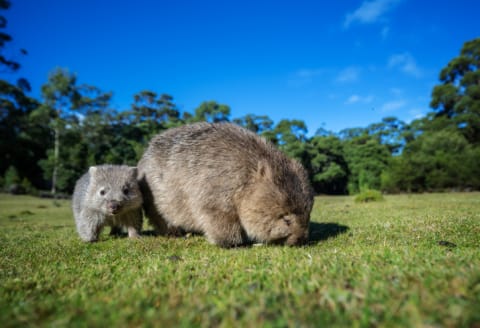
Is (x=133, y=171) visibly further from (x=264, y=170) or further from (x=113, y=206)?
(x=264, y=170)

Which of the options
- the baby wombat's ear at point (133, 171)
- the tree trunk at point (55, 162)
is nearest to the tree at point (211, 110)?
the tree trunk at point (55, 162)

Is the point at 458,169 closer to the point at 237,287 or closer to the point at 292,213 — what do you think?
the point at 292,213

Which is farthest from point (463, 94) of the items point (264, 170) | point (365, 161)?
point (264, 170)

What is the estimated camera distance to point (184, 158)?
5926 millimetres

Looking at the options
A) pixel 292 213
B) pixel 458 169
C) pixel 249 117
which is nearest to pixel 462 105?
pixel 458 169

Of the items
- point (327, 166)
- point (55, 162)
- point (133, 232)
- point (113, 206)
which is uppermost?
point (327, 166)

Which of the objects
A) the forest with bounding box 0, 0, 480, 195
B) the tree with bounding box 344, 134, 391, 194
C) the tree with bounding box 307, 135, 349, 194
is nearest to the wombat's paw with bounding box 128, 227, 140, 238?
the forest with bounding box 0, 0, 480, 195

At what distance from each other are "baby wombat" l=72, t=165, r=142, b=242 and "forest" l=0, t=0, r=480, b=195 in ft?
111

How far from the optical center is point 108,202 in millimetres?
6039

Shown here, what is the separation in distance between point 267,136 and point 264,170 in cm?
3920

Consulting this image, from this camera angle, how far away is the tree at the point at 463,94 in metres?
48.4

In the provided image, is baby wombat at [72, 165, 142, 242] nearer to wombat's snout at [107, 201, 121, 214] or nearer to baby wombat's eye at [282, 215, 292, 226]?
wombat's snout at [107, 201, 121, 214]

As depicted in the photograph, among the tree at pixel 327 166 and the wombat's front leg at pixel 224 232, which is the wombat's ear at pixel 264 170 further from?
the tree at pixel 327 166

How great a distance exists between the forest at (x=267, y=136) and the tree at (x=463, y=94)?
16 cm
